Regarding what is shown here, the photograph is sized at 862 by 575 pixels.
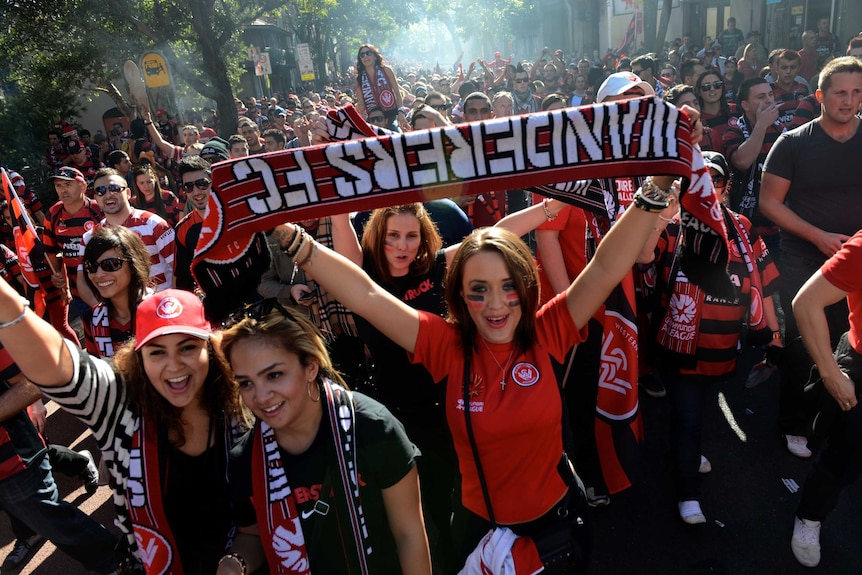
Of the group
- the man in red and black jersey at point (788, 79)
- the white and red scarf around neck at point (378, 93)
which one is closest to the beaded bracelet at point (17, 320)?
the white and red scarf around neck at point (378, 93)

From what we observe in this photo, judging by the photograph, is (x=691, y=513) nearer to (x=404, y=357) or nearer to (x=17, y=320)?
(x=404, y=357)

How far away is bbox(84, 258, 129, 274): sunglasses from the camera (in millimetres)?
3307

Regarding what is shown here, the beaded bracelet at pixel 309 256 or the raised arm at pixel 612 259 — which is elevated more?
the beaded bracelet at pixel 309 256

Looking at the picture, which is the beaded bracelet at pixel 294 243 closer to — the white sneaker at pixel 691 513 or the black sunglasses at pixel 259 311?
the black sunglasses at pixel 259 311

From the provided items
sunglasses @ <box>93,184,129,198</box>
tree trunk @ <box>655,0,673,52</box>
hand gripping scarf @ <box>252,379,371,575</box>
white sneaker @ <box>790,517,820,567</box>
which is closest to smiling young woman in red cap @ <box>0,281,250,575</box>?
hand gripping scarf @ <box>252,379,371,575</box>

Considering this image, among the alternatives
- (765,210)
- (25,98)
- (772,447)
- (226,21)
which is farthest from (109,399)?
(226,21)

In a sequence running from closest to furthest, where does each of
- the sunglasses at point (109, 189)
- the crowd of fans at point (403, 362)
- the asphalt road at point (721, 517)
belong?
the crowd of fans at point (403, 362) → the asphalt road at point (721, 517) → the sunglasses at point (109, 189)

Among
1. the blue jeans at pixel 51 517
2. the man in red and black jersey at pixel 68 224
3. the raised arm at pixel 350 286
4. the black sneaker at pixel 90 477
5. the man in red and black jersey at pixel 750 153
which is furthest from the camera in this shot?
the man in red and black jersey at pixel 750 153

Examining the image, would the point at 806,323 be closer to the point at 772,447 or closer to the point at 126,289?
the point at 772,447

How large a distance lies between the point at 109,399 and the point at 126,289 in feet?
5.14

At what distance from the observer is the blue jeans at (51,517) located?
3049 millimetres

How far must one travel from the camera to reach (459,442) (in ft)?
7.40

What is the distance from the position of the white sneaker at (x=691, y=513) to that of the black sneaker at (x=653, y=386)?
4.84 ft

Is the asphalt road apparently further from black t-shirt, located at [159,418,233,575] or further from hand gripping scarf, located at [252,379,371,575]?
black t-shirt, located at [159,418,233,575]
